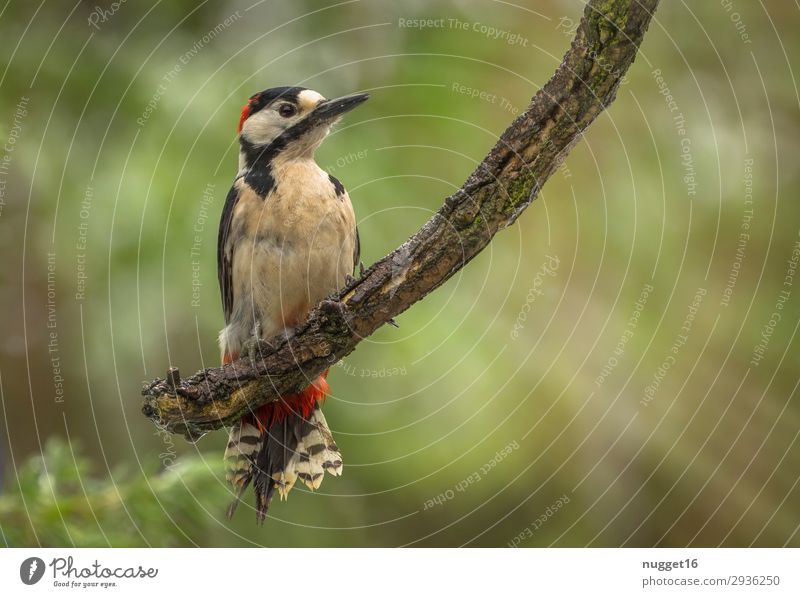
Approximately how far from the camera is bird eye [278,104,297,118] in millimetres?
4398

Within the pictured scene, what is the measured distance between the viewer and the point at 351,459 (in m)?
6.00

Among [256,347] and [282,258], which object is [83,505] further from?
[282,258]

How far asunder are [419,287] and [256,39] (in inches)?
132

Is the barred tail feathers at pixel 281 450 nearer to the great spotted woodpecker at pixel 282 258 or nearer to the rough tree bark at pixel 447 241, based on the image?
the great spotted woodpecker at pixel 282 258

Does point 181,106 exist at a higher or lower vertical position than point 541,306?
higher

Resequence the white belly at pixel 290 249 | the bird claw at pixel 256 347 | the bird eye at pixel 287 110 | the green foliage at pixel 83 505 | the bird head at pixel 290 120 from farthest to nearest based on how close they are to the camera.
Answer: the bird eye at pixel 287 110 < the bird head at pixel 290 120 < the white belly at pixel 290 249 < the bird claw at pixel 256 347 < the green foliage at pixel 83 505

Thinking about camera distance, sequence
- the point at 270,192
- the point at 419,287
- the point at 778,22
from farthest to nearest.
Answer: the point at 778,22, the point at 270,192, the point at 419,287

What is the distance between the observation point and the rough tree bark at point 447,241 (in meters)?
2.87

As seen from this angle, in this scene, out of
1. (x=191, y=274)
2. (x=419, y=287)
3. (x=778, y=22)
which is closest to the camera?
(x=419, y=287)

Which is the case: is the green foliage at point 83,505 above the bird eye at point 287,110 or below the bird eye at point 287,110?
below

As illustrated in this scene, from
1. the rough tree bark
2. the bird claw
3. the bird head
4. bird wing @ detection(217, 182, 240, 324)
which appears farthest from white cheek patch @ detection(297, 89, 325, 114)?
the rough tree bark

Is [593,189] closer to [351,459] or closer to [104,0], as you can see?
[351,459]

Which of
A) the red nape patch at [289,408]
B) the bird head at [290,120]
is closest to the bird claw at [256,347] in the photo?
the red nape patch at [289,408]

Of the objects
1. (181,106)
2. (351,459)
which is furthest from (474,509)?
(181,106)
